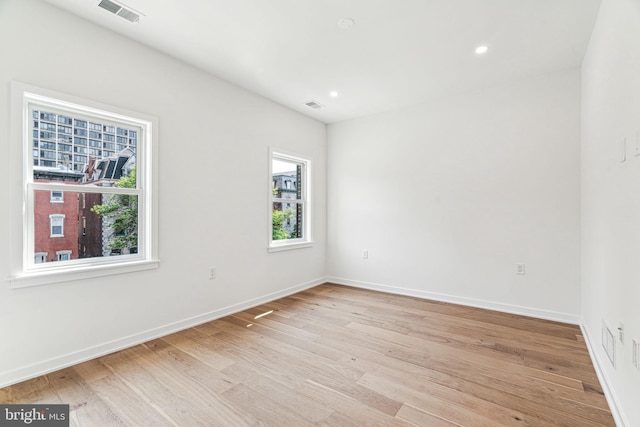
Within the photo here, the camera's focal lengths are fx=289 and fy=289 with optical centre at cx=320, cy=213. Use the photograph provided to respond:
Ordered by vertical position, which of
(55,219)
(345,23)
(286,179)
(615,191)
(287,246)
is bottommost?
(287,246)

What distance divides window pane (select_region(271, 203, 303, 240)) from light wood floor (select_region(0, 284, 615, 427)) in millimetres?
1466

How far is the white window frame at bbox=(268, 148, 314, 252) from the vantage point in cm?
395

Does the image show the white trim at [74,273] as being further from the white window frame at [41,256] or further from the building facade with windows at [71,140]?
the building facade with windows at [71,140]

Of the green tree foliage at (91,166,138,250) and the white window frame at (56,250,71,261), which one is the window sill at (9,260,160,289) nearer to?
the white window frame at (56,250,71,261)

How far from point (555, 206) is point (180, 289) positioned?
411cm

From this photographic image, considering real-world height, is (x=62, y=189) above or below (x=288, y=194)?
below

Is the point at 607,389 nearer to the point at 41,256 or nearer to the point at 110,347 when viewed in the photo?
the point at 110,347

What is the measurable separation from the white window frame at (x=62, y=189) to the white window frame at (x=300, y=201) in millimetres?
1494

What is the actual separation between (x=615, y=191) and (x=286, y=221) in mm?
3559

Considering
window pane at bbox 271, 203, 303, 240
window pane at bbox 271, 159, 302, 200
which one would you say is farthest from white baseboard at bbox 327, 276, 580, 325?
window pane at bbox 271, 159, 302, 200

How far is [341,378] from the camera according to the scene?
209 centimetres

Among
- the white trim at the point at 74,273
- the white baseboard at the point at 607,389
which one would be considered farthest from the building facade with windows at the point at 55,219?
the white baseboard at the point at 607,389

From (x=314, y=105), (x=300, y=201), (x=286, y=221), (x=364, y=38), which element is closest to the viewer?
(x=364, y=38)

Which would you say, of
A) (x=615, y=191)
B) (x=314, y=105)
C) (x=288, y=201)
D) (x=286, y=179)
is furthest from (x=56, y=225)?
(x=615, y=191)
